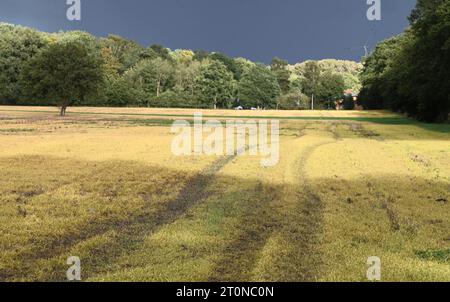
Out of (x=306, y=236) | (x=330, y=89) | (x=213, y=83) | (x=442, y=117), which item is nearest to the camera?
(x=306, y=236)

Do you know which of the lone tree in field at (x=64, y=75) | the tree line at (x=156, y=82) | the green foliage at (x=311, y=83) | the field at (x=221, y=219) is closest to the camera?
the field at (x=221, y=219)

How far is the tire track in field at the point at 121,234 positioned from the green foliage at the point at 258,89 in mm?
152314

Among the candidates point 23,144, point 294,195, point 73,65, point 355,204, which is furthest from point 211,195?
point 73,65

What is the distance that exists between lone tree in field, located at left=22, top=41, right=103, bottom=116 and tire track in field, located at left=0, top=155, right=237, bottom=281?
A: 66.1 m

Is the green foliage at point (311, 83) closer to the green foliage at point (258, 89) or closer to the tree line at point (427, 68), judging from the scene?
the green foliage at point (258, 89)

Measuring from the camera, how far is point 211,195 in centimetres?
1794

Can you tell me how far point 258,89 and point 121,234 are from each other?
161169 millimetres

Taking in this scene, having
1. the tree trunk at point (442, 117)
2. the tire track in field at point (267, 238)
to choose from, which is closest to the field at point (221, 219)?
the tire track in field at point (267, 238)

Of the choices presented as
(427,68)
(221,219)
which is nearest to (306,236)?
(221,219)

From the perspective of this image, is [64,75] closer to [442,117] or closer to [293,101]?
[442,117]

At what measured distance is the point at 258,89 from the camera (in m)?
171

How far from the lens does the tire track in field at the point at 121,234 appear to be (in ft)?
31.0

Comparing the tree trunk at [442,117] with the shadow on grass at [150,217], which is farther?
the tree trunk at [442,117]
